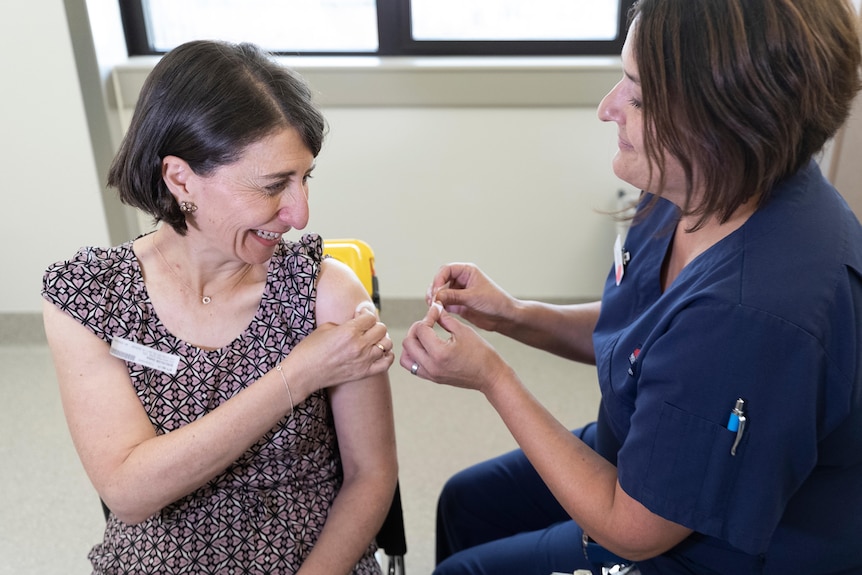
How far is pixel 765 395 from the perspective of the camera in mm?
929

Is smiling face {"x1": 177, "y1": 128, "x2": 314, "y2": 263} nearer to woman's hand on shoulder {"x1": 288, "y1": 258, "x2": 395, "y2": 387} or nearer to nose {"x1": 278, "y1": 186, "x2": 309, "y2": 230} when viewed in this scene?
nose {"x1": 278, "y1": 186, "x2": 309, "y2": 230}

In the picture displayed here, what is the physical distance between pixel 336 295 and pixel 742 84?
0.72m

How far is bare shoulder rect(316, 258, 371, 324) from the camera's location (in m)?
1.30

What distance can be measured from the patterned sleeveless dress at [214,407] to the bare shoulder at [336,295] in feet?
0.06

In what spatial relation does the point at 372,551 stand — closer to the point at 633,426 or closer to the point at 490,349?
the point at 490,349

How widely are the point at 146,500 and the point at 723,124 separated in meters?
1.00

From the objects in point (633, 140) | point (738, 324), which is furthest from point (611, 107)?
point (738, 324)

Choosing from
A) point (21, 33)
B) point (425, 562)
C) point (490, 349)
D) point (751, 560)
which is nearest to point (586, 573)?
point (751, 560)

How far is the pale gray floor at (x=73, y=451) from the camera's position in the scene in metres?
2.16

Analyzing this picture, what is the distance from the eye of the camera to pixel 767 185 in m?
1.00

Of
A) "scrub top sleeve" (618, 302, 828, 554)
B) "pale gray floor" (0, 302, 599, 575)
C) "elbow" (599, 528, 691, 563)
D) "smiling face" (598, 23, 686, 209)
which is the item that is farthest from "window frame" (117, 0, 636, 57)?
"elbow" (599, 528, 691, 563)

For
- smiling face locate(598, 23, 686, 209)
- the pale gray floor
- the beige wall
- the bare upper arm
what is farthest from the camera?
the beige wall

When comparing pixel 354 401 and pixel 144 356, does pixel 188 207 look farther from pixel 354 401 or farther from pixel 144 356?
pixel 354 401

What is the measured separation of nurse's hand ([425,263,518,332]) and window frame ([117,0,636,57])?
1695 mm
